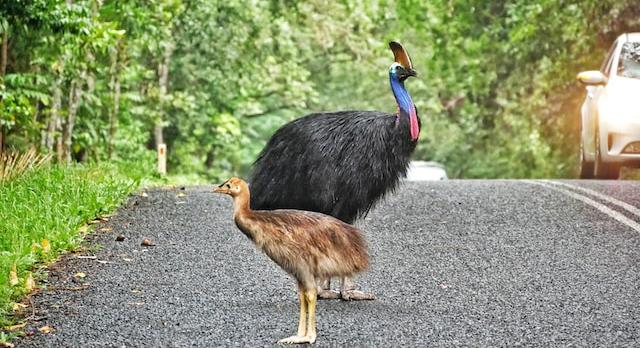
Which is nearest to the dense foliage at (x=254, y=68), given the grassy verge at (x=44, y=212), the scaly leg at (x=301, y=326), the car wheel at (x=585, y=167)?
the grassy verge at (x=44, y=212)

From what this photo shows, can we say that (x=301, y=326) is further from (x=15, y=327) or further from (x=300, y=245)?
(x=15, y=327)

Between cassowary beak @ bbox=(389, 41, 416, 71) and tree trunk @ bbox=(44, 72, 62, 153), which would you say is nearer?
cassowary beak @ bbox=(389, 41, 416, 71)

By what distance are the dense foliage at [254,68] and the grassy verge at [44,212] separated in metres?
1.57

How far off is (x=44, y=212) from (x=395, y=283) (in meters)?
3.76

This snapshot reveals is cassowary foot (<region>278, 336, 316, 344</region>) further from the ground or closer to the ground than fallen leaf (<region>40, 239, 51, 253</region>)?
further from the ground

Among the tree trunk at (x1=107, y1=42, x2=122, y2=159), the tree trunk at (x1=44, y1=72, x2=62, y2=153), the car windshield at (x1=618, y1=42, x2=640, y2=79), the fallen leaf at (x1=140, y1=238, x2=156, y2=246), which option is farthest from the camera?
the tree trunk at (x1=107, y1=42, x2=122, y2=159)

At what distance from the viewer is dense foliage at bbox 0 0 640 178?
61.4ft

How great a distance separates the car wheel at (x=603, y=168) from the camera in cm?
1650

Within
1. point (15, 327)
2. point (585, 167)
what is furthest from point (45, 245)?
point (585, 167)

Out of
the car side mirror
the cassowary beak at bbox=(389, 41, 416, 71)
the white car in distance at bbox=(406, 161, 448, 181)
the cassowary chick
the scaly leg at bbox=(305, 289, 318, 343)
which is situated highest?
the cassowary beak at bbox=(389, 41, 416, 71)

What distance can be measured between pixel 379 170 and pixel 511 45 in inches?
961

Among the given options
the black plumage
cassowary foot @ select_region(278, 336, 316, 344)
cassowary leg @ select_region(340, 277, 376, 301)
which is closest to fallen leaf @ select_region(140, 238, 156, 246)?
the black plumage

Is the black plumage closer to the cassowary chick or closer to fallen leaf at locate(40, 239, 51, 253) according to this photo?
the cassowary chick

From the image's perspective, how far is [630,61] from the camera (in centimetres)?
1633
